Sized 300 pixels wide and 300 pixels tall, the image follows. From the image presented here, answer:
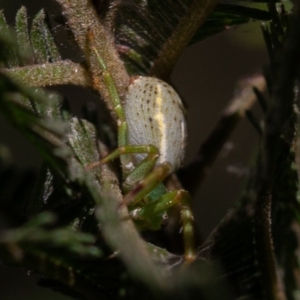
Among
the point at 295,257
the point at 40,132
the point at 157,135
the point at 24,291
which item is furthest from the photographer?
the point at 24,291

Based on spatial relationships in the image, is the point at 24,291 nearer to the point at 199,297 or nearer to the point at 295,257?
the point at 295,257

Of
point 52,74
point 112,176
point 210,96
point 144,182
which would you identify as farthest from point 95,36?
point 210,96

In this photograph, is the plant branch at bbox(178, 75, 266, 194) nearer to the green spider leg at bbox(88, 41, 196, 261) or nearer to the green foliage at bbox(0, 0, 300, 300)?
the green spider leg at bbox(88, 41, 196, 261)

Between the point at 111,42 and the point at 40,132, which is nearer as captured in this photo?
the point at 40,132

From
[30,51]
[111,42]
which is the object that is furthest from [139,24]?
[30,51]

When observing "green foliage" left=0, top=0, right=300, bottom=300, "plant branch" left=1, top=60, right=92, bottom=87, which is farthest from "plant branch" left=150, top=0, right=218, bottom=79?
"plant branch" left=1, top=60, right=92, bottom=87

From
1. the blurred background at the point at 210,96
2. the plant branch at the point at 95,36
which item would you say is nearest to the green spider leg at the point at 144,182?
the plant branch at the point at 95,36

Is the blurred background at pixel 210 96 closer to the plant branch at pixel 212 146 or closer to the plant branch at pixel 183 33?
the plant branch at pixel 212 146
